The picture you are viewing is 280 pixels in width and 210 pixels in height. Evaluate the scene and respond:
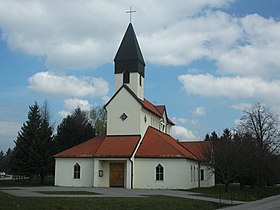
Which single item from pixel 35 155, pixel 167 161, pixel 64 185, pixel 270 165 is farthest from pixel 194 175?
pixel 35 155

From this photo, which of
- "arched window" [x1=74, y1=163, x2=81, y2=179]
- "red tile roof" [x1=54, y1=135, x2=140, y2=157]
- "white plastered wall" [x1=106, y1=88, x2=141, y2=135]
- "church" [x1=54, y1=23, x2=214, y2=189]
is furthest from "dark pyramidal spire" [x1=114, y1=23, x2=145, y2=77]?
"arched window" [x1=74, y1=163, x2=81, y2=179]

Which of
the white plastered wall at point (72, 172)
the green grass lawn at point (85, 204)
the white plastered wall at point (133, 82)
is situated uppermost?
the white plastered wall at point (133, 82)

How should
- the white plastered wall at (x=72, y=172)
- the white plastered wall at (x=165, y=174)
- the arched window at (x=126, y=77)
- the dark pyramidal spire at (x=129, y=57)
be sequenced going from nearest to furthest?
the white plastered wall at (x=165, y=174) < the white plastered wall at (x=72, y=172) < the arched window at (x=126, y=77) < the dark pyramidal spire at (x=129, y=57)

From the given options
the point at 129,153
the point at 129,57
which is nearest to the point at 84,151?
the point at 129,153

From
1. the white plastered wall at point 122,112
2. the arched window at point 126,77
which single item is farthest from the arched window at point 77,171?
the arched window at point 126,77

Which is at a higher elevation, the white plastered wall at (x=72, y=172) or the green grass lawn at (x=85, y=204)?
the white plastered wall at (x=72, y=172)

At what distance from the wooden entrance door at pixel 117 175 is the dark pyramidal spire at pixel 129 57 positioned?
1147 cm

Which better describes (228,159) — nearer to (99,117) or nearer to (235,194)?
(235,194)

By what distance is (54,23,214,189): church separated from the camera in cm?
4053

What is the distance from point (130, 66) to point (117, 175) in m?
12.9

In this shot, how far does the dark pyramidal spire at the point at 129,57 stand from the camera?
153ft

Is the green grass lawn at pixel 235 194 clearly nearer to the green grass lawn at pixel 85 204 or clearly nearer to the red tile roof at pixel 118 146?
the green grass lawn at pixel 85 204

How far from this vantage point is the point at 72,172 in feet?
141

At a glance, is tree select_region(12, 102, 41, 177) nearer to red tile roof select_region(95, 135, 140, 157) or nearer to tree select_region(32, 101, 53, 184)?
tree select_region(32, 101, 53, 184)
